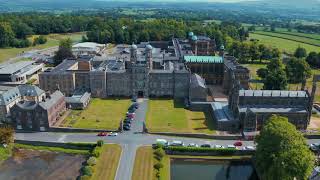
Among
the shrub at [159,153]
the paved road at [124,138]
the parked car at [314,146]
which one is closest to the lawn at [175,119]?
the paved road at [124,138]

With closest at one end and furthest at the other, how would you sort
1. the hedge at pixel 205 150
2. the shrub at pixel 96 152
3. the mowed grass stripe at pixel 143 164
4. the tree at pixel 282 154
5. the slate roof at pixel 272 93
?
1. the tree at pixel 282 154
2. the mowed grass stripe at pixel 143 164
3. the shrub at pixel 96 152
4. the hedge at pixel 205 150
5. the slate roof at pixel 272 93

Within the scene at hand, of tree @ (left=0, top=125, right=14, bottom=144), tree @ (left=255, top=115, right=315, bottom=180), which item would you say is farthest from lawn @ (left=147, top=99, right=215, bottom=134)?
tree @ (left=0, top=125, right=14, bottom=144)

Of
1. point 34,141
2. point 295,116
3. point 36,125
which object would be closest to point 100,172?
point 34,141

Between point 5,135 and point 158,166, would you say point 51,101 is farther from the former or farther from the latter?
point 158,166

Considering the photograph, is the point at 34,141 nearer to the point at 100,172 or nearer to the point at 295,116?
the point at 100,172


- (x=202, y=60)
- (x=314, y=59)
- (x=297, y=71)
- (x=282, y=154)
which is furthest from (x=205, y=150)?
(x=314, y=59)

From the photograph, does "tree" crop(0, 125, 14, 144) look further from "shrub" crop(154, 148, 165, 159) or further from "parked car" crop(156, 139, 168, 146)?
"parked car" crop(156, 139, 168, 146)

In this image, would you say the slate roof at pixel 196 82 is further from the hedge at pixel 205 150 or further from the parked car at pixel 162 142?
the hedge at pixel 205 150
